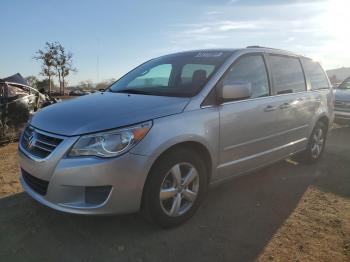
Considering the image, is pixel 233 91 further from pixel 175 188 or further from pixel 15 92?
pixel 15 92

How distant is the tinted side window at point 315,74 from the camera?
539cm

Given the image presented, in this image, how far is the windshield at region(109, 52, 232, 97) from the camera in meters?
3.63

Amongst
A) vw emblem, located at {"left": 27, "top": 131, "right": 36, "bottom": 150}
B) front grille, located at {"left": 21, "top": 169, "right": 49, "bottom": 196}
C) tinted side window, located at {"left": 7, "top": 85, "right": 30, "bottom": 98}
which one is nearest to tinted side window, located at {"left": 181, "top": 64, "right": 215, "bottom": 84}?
vw emblem, located at {"left": 27, "top": 131, "right": 36, "bottom": 150}

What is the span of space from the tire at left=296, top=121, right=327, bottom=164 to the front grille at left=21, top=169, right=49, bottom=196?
4091mm

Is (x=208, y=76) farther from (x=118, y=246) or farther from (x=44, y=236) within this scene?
(x=44, y=236)

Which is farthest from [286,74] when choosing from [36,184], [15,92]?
[15,92]

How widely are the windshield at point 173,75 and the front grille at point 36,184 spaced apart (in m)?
1.43

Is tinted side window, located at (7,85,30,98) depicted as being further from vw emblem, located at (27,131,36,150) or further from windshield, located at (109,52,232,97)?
vw emblem, located at (27,131,36,150)

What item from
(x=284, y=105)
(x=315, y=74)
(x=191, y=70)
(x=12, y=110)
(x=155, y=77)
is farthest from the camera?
(x=12, y=110)

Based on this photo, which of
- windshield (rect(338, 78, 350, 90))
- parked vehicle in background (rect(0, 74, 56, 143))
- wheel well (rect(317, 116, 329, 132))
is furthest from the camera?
windshield (rect(338, 78, 350, 90))

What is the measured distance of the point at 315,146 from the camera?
5.68 m

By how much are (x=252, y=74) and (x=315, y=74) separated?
6.75ft

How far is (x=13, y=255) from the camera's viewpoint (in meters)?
2.85

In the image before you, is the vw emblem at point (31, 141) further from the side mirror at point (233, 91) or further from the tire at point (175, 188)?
the side mirror at point (233, 91)
